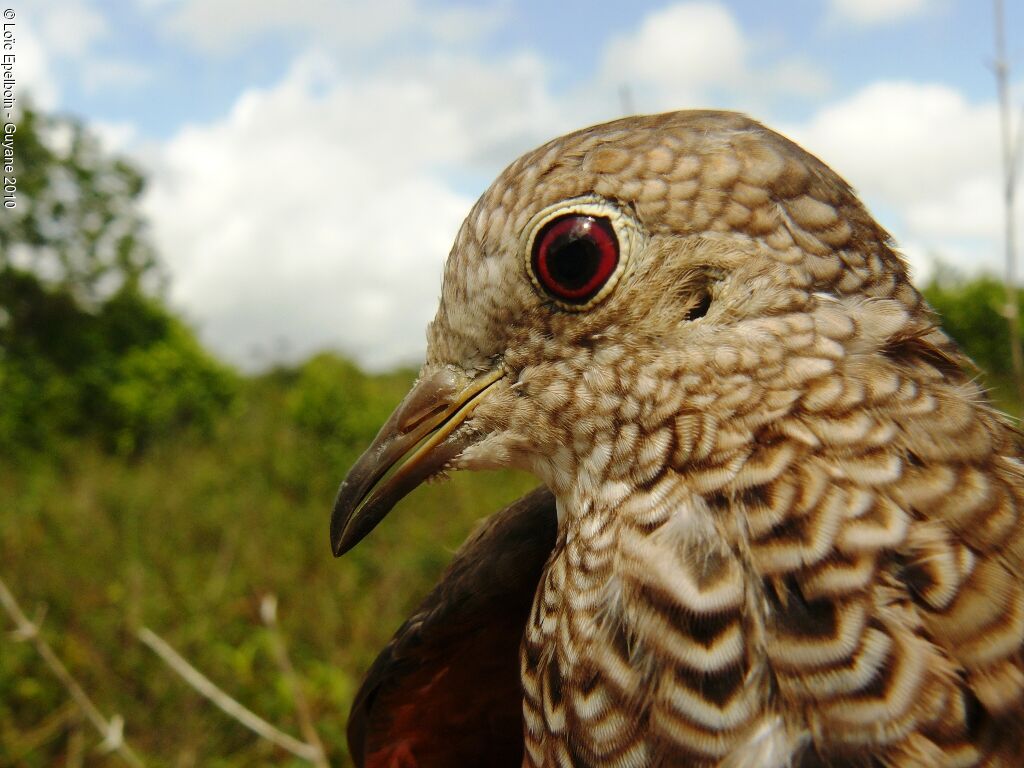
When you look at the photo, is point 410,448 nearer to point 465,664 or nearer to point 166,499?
point 465,664

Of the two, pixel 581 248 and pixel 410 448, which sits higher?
pixel 581 248

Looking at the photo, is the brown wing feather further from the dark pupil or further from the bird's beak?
the dark pupil

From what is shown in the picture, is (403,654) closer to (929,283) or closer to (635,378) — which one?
(635,378)

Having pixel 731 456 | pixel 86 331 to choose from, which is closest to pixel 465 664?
pixel 731 456

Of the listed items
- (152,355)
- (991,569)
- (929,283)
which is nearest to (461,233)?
(991,569)

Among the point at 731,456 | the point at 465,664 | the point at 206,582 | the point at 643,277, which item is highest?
the point at 643,277

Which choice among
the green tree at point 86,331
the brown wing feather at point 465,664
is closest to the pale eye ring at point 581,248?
the brown wing feather at point 465,664
